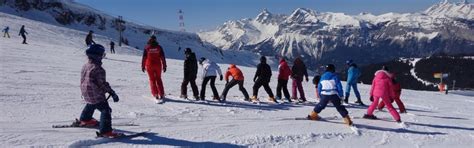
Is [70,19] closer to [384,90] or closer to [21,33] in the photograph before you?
[21,33]

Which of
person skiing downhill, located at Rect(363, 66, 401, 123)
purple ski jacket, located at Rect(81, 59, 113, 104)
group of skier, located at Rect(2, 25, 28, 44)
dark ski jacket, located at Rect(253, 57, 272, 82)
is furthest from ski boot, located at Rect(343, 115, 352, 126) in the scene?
group of skier, located at Rect(2, 25, 28, 44)

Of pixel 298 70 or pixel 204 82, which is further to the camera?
pixel 298 70

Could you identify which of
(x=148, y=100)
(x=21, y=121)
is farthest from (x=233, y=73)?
(x=21, y=121)

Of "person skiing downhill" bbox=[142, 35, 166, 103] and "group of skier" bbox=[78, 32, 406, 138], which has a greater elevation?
"person skiing downhill" bbox=[142, 35, 166, 103]

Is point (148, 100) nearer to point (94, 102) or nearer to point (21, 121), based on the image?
point (21, 121)

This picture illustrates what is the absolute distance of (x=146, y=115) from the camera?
519 inches

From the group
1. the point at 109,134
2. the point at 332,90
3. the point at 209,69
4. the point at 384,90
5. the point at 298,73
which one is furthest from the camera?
the point at 298,73

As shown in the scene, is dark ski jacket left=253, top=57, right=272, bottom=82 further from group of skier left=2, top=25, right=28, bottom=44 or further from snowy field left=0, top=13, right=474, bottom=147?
group of skier left=2, top=25, right=28, bottom=44

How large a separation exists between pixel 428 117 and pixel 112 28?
111888mm

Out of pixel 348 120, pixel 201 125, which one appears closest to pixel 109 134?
pixel 201 125

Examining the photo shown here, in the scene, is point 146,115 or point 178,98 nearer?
point 146,115

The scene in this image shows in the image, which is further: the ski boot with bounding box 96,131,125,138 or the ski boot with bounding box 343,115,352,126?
the ski boot with bounding box 343,115,352,126

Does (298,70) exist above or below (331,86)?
above

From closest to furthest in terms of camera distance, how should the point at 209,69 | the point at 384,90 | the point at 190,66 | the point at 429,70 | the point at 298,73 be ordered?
the point at 384,90, the point at 190,66, the point at 209,69, the point at 298,73, the point at 429,70
